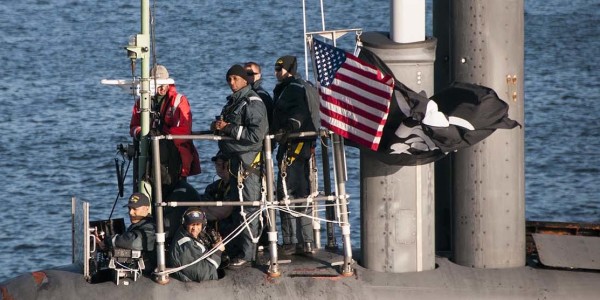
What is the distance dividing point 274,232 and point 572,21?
144ft

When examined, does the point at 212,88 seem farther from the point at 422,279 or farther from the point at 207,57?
the point at 422,279

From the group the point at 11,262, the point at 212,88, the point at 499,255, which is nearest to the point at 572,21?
the point at 212,88

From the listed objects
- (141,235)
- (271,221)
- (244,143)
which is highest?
(244,143)

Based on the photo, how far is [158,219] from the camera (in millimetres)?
16500

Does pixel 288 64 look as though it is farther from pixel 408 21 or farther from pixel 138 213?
pixel 138 213

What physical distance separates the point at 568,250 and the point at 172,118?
438 cm

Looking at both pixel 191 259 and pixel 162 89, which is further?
pixel 162 89

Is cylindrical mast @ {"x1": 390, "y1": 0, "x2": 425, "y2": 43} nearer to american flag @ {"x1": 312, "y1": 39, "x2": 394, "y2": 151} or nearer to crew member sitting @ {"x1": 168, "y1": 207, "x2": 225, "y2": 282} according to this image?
american flag @ {"x1": 312, "y1": 39, "x2": 394, "y2": 151}

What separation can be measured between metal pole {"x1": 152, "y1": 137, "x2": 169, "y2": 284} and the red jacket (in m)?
1.17

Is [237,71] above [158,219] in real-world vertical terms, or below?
above

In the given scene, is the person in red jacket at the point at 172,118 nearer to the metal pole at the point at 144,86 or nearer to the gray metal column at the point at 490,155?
the metal pole at the point at 144,86

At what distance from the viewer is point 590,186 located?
121ft

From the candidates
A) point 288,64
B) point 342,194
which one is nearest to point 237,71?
point 288,64

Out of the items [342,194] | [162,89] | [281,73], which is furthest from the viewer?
[162,89]
